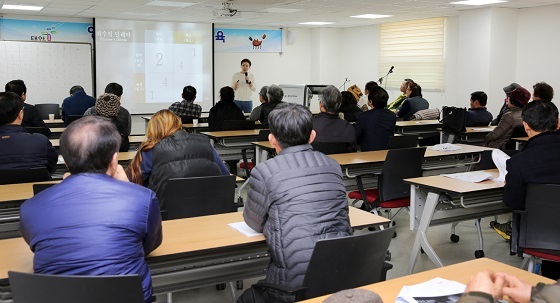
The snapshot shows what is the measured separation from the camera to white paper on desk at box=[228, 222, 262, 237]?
8.58 feet

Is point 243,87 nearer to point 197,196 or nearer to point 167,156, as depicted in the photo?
point 167,156

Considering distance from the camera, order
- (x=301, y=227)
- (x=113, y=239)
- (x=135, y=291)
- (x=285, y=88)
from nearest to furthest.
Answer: (x=135, y=291), (x=113, y=239), (x=301, y=227), (x=285, y=88)

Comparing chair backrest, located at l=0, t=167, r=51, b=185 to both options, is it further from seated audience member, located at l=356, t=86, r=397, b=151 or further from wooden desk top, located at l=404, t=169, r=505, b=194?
seated audience member, located at l=356, t=86, r=397, b=151

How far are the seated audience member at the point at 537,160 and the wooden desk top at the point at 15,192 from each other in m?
2.87

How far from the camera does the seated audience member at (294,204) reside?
2.35 meters

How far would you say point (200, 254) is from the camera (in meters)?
2.43

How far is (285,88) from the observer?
37.6 ft

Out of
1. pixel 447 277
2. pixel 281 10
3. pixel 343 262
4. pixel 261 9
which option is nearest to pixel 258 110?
pixel 261 9

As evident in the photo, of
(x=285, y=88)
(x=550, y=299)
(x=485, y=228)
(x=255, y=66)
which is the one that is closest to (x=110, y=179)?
(x=550, y=299)

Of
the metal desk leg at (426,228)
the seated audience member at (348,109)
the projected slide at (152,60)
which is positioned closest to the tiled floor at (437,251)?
the metal desk leg at (426,228)

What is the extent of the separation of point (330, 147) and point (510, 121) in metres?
2.17

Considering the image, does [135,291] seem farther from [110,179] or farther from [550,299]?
[550,299]

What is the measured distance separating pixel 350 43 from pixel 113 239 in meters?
13.1

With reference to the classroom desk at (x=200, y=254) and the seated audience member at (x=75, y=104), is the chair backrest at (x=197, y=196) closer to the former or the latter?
the classroom desk at (x=200, y=254)
